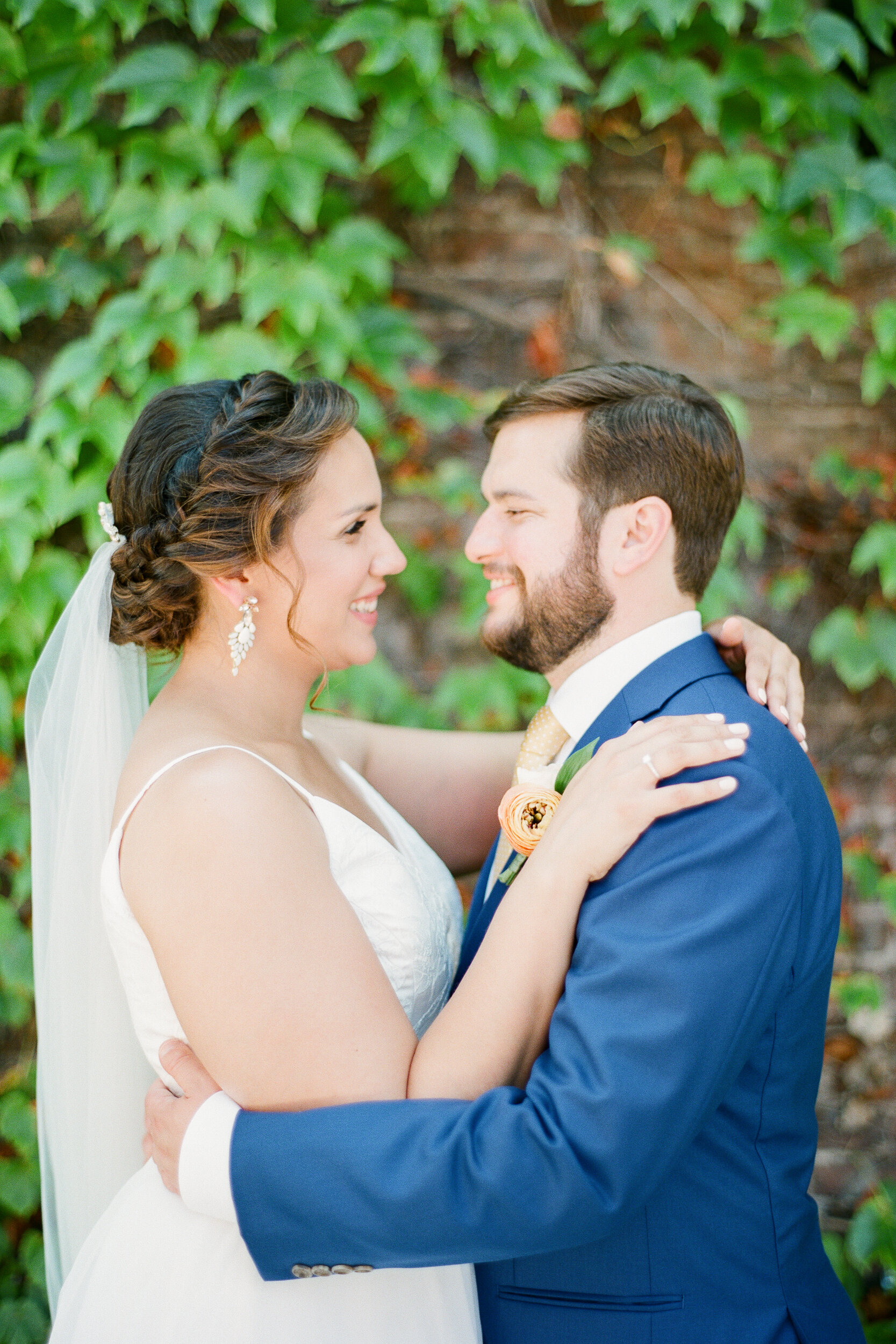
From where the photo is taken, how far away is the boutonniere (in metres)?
1.60

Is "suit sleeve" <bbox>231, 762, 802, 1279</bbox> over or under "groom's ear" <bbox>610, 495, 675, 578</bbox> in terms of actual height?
under

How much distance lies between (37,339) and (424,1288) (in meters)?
2.61

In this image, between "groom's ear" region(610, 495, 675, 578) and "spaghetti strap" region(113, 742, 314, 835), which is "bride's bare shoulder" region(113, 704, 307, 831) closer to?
"spaghetti strap" region(113, 742, 314, 835)

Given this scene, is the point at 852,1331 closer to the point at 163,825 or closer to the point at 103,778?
the point at 163,825

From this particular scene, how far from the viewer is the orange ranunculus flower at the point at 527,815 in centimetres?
160

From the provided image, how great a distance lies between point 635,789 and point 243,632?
81 centimetres

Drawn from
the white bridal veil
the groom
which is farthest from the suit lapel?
the white bridal veil

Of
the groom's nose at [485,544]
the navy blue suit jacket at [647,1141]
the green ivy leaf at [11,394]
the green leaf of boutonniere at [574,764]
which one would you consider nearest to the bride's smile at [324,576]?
the groom's nose at [485,544]

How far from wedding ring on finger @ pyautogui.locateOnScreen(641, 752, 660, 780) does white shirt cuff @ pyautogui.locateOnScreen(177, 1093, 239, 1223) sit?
765 mm

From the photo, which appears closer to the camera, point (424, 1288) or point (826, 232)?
point (424, 1288)

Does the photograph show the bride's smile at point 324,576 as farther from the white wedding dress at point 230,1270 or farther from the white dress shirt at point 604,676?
the white dress shirt at point 604,676

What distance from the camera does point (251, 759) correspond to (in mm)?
1598

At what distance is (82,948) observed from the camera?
1.92m

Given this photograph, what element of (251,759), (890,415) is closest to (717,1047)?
(251,759)
